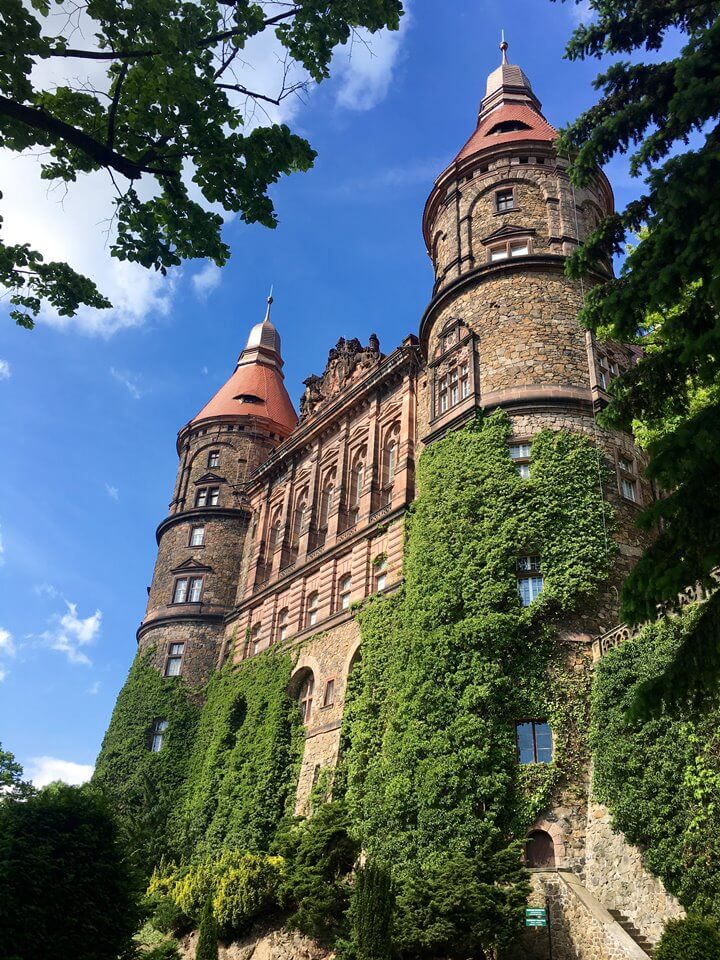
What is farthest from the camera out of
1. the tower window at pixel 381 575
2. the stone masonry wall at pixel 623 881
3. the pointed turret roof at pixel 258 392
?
the pointed turret roof at pixel 258 392

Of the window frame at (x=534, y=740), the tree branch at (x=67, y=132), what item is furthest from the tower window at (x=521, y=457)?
the tree branch at (x=67, y=132)

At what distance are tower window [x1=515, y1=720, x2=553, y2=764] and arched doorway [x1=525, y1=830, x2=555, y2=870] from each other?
5.29 feet

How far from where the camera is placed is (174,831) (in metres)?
32.7

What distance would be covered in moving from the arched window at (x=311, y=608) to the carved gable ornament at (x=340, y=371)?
940 centimetres

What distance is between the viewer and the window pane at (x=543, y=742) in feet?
63.3

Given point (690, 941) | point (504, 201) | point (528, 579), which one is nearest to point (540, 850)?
point (690, 941)

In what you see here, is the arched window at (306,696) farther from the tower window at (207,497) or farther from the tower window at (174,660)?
the tower window at (207,497)

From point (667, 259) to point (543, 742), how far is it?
509 inches

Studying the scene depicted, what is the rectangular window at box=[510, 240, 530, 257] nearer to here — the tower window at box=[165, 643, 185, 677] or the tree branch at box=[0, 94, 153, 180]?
the tree branch at box=[0, 94, 153, 180]

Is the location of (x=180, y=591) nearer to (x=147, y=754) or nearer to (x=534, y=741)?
(x=147, y=754)

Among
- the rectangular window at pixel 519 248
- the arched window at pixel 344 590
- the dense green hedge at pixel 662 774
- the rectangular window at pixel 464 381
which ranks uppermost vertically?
the rectangular window at pixel 519 248

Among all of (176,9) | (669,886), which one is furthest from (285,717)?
(176,9)

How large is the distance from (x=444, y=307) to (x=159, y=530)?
73.9 feet

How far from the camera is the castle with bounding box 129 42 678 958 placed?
2173cm
